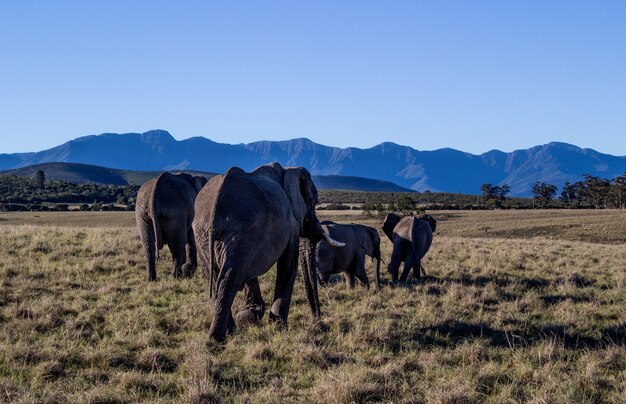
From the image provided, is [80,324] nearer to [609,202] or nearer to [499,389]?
[499,389]

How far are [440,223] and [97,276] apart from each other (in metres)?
46.1

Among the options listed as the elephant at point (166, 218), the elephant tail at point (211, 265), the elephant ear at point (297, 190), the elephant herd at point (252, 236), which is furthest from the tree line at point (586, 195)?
the elephant tail at point (211, 265)

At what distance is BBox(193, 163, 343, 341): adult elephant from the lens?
7727 mm

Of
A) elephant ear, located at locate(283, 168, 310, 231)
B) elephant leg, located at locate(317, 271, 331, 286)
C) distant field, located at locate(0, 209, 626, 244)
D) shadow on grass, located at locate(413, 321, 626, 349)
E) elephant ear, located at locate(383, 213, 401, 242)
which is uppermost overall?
elephant ear, located at locate(283, 168, 310, 231)

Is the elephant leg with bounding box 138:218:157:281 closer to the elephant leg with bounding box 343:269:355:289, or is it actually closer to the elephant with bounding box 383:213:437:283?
the elephant leg with bounding box 343:269:355:289

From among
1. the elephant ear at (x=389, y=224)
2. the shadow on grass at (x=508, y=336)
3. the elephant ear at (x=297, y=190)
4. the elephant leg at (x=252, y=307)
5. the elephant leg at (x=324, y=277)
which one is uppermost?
the elephant ear at (x=297, y=190)

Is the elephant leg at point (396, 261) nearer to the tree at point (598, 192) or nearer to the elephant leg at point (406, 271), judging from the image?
the elephant leg at point (406, 271)

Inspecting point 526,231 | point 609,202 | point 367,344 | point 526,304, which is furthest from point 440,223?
point 609,202

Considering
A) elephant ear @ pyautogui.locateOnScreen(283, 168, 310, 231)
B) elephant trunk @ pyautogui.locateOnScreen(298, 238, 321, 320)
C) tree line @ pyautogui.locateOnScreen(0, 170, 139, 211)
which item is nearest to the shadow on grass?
elephant trunk @ pyautogui.locateOnScreen(298, 238, 321, 320)

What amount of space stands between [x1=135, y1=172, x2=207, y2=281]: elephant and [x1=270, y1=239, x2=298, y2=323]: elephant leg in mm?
4920

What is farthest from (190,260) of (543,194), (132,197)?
(543,194)

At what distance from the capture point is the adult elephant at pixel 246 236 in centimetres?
773

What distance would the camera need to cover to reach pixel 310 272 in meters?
10.1

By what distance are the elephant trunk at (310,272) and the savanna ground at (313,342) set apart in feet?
1.36
